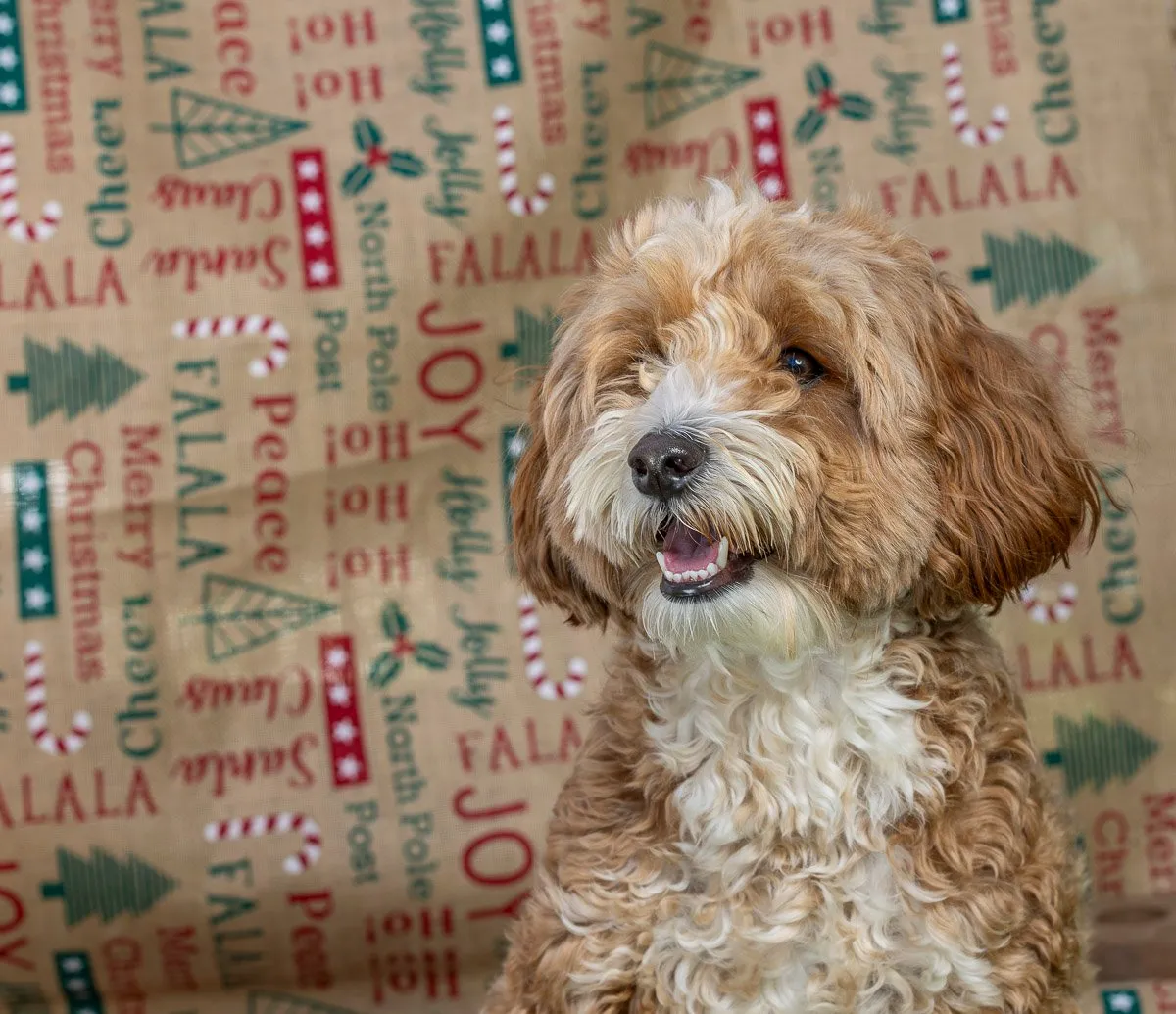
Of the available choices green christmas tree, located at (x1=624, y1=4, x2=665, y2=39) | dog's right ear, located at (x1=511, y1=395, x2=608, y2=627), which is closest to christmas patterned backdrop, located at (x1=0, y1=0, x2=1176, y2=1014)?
green christmas tree, located at (x1=624, y1=4, x2=665, y2=39)

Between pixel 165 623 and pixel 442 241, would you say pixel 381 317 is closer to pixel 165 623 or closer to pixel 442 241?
pixel 442 241

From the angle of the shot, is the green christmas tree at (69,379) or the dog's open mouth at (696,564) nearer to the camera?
the dog's open mouth at (696,564)

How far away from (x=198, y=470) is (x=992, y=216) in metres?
1.40

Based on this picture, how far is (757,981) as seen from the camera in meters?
1.91

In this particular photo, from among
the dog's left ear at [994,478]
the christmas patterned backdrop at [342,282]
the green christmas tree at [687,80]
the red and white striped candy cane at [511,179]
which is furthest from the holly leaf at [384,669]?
the dog's left ear at [994,478]

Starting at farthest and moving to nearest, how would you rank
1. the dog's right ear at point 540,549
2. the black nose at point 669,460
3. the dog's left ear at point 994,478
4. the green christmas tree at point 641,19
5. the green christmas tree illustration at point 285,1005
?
the green christmas tree illustration at point 285,1005 < the green christmas tree at point 641,19 < the dog's right ear at point 540,549 < the dog's left ear at point 994,478 < the black nose at point 669,460

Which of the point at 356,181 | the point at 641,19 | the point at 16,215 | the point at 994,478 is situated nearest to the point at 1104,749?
the point at 994,478

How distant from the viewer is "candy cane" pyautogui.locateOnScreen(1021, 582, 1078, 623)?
290 cm

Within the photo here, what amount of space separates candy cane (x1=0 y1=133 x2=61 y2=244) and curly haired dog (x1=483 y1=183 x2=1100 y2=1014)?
1256 mm

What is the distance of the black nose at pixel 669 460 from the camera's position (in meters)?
1.74

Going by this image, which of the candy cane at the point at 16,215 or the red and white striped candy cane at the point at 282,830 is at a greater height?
the candy cane at the point at 16,215

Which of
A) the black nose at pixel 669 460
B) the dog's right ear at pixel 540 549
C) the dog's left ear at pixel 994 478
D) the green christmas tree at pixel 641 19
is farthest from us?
the green christmas tree at pixel 641 19

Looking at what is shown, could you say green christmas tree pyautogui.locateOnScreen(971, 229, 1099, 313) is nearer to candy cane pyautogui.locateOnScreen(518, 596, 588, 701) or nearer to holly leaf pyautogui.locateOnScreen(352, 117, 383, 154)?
candy cane pyautogui.locateOnScreen(518, 596, 588, 701)

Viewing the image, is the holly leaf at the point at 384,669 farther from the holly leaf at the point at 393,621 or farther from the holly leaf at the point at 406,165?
the holly leaf at the point at 406,165
